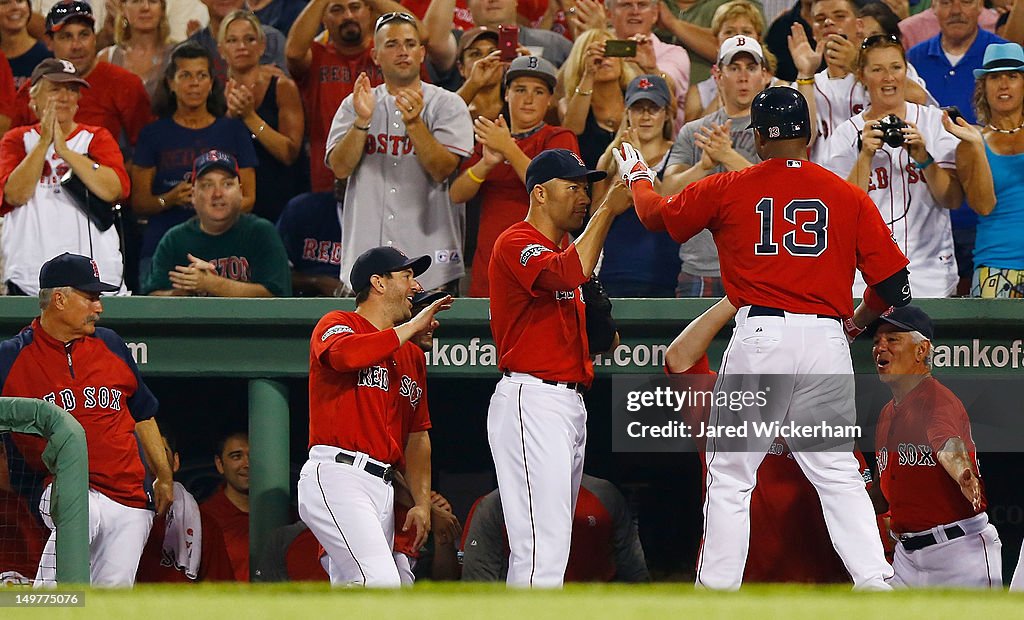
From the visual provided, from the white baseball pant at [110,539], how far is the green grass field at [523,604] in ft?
7.26

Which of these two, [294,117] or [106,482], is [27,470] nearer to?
[106,482]

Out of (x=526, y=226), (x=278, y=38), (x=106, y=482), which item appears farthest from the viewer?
(x=278, y=38)

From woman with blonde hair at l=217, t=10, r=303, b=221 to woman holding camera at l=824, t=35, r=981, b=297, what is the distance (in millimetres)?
2843

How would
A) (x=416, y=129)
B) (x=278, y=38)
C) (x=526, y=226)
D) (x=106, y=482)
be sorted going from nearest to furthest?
(x=526, y=226)
(x=106, y=482)
(x=416, y=129)
(x=278, y=38)

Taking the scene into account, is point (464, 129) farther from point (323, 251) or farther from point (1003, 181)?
point (1003, 181)

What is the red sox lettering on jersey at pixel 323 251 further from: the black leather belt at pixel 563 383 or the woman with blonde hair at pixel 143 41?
the black leather belt at pixel 563 383

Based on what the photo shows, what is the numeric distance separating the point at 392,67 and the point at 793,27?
6.83 ft

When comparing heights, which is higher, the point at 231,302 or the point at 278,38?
the point at 278,38

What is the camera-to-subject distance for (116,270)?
23.6 ft

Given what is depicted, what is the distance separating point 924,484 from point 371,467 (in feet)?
7.48

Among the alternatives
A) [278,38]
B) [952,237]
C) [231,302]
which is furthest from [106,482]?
[952,237]

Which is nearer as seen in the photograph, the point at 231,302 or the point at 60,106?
the point at 231,302

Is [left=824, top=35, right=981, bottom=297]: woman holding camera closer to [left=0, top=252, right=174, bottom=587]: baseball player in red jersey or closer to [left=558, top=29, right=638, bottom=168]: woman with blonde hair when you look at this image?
[left=558, top=29, right=638, bottom=168]: woman with blonde hair

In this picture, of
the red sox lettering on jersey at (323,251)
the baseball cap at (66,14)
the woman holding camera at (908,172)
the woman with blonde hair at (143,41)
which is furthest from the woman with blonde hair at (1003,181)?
the baseball cap at (66,14)
